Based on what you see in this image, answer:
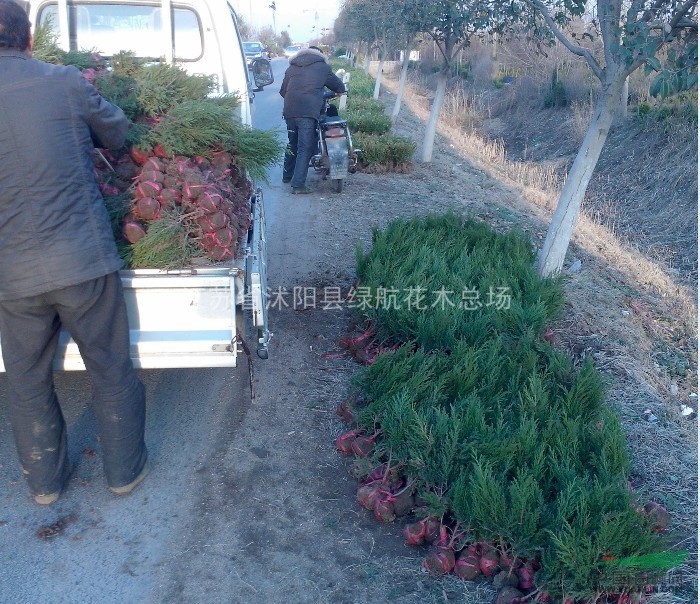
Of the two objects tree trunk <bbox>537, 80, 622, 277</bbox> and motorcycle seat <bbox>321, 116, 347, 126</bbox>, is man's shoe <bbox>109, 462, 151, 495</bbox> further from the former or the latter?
motorcycle seat <bbox>321, 116, 347, 126</bbox>

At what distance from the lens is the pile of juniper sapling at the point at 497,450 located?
2.77 m

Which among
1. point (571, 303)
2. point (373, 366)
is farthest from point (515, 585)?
point (571, 303)

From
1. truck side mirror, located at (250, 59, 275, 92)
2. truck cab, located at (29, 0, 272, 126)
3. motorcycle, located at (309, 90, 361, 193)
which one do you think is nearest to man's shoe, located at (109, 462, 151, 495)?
truck cab, located at (29, 0, 272, 126)

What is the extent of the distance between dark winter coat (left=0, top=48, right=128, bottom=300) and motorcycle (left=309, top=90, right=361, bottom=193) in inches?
245

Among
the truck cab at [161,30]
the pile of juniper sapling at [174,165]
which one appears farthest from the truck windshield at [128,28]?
the pile of juniper sapling at [174,165]

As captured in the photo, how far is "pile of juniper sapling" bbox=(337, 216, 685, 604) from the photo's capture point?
2768mm

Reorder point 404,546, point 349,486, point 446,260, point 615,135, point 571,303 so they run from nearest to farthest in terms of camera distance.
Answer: point 404,546
point 349,486
point 446,260
point 571,303
point 615,135

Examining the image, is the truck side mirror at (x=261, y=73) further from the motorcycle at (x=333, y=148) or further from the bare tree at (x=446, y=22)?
the bare tree at (x=446, y=22)

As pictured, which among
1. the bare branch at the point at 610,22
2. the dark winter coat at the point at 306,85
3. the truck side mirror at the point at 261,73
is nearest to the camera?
the bare branch at the point at 610,22

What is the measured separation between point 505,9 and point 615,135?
10.7 m

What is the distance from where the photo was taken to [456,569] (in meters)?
3.02

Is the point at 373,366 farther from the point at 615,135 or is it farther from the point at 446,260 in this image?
the point at 615,135

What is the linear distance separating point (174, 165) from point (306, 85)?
5.59 m

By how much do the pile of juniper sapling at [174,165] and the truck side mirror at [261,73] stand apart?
268 cm
